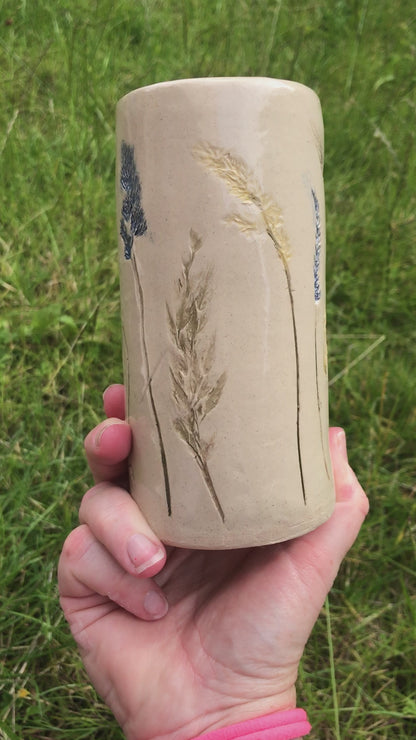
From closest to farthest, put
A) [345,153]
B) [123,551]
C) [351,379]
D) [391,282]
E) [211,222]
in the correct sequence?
[211,222], [123,551], [351,379], [391,282], [345,153]

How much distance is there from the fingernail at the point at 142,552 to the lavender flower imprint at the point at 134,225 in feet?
0.20

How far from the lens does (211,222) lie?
857 millimetres

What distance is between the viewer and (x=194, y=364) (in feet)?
2.95

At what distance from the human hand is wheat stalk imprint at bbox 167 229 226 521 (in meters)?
0.15

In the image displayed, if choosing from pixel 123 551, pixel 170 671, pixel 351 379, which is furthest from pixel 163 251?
pixel 351 379

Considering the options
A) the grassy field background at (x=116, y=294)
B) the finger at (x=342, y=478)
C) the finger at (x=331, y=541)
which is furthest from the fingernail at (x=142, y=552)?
the grassy field background at (x=116, y=294)

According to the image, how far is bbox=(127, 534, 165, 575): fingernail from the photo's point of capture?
956 mm

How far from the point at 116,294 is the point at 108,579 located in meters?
1.02

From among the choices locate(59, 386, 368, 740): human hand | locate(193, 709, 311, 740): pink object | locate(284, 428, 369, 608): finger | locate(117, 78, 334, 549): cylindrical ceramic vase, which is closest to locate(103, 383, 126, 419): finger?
locate(59, 386, 368, 740): human hand

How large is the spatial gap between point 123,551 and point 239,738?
0.32m

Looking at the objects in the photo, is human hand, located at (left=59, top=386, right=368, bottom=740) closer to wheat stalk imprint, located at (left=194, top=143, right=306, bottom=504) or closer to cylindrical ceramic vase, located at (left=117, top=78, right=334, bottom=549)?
cylindrical ceramic vase, located at (left=117, top=78, right=334, bottom=549)

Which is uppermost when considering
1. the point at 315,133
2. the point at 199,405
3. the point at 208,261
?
the point at 315,133

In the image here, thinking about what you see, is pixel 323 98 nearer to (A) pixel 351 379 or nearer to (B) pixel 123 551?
(A) pixel 351 379

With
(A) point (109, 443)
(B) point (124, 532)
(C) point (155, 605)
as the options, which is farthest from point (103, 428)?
(C) point (155, 605)
